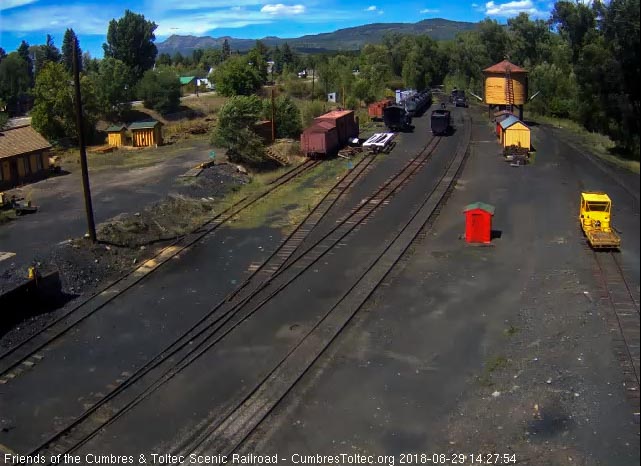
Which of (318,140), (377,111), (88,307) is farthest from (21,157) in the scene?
(377,111)

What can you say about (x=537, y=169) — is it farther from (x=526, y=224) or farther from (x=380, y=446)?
(x=380, y=446)

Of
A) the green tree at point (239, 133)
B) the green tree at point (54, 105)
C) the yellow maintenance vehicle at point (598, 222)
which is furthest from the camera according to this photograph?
the green tree at point (54, 105)

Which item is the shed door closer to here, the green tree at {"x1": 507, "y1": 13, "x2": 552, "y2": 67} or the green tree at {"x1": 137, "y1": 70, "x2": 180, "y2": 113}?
the green tree at {"x1": 137, "y1": 70, "x2": 180, "y2": 113}

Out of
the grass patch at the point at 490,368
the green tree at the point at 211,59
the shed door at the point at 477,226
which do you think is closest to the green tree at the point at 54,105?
the shed door at the point at 477,226

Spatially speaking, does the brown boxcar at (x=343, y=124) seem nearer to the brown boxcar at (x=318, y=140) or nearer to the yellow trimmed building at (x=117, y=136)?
the brown boxcar at (x=318, y=140)

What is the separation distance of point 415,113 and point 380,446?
5226 centimetres

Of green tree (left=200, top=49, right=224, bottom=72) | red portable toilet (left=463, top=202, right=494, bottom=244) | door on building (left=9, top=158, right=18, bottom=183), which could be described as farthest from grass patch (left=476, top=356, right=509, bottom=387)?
green tree (left=200, top=49, right=224, bottom=72)

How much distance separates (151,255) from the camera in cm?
2112

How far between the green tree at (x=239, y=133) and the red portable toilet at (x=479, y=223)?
685 inches

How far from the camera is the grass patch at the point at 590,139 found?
34812 mm

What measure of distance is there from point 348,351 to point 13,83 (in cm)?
7515

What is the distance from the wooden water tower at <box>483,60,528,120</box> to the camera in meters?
51.7

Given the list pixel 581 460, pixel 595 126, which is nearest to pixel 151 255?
pixel 581 460

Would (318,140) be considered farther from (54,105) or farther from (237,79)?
(237,79)
